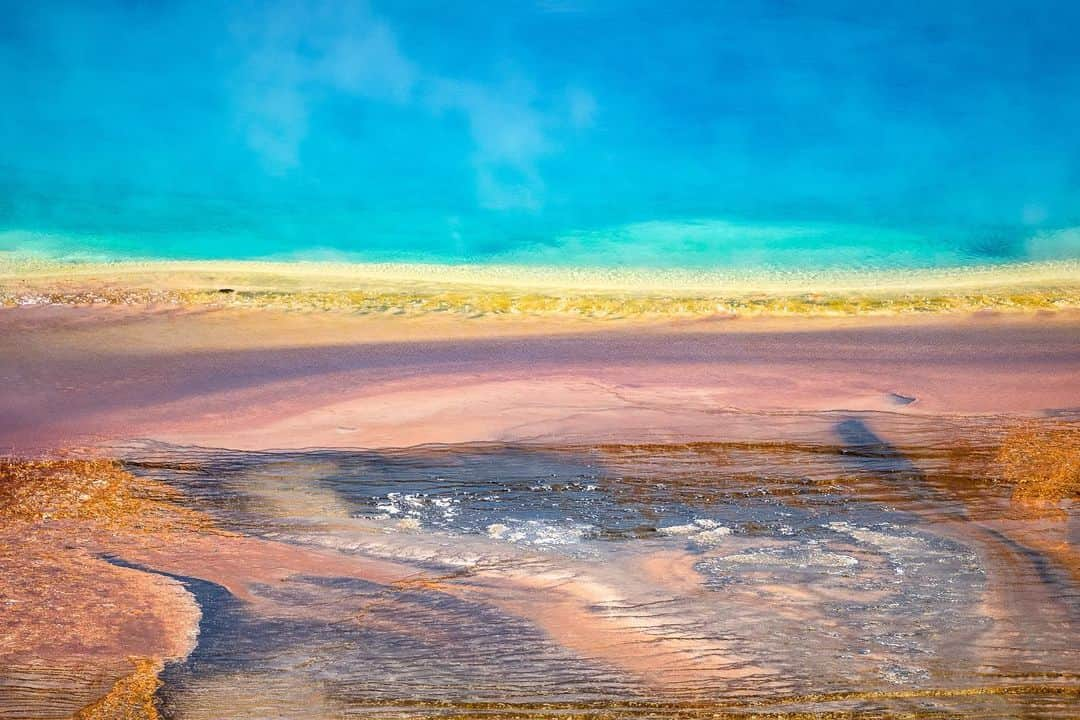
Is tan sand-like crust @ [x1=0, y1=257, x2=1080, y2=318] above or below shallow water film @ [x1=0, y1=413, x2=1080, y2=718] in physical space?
above

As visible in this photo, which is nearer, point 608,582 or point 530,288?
point 608,582

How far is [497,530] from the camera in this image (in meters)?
0.86

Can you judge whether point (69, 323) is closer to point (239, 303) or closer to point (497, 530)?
point (239, 303)

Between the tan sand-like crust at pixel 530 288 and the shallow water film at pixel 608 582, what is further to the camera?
the tan sand-like crust at pixel 530 288

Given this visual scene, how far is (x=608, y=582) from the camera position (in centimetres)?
76

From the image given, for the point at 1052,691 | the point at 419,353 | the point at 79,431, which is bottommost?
the point at 1052,691

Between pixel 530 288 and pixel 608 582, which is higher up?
pixel 530 288

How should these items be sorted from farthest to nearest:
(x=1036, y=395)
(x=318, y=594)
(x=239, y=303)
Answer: (x=239, y=303), (x=1036, y=395), (x=318, y=594)

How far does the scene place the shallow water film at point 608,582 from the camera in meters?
0.62

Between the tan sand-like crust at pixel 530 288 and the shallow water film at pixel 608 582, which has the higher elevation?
the tan sand-like crust at pixel 530 288

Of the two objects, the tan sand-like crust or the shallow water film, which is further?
the tan sand-like crust

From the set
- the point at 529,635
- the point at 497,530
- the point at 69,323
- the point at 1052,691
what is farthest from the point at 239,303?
the point at 1052,691

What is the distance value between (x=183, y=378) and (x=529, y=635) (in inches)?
29.8

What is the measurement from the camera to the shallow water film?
2.04 ft
